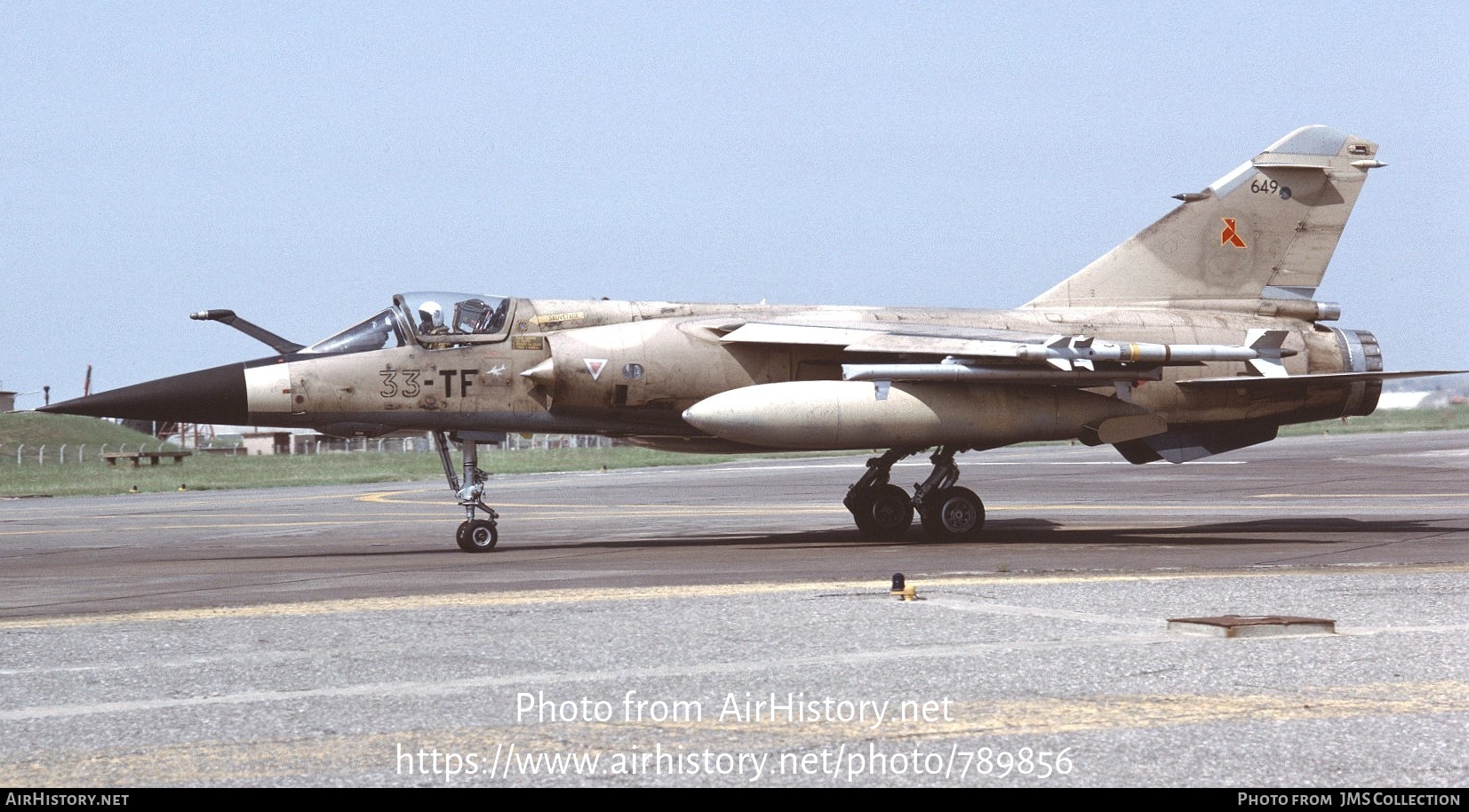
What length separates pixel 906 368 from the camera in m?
16.8

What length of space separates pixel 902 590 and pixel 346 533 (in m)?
11.9

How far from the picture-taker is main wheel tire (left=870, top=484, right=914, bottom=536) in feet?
60.1

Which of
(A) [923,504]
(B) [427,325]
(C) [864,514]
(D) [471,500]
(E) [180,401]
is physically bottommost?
(C) [864,514]

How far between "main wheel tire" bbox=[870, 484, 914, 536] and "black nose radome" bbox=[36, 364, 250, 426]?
25.0 ft

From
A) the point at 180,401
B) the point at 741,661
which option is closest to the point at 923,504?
the point at 180,401

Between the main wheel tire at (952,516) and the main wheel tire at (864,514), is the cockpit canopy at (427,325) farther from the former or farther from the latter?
the main wheel tire at (952,516)

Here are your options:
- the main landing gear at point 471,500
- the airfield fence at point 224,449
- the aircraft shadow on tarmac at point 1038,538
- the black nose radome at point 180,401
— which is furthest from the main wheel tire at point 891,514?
the airfield fence at point 224,449

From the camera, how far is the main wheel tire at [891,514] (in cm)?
1833

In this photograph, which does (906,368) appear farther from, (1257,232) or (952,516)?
(1257,232)

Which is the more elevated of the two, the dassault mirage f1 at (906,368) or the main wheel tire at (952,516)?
the dassault mirage f1 at (906,368)

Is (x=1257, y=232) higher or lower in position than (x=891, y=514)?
higher

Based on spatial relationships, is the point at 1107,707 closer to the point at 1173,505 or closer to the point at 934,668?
the point at 934,668

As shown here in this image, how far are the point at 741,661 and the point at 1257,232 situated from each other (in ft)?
46.4

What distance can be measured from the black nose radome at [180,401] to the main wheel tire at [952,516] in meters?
8.08
